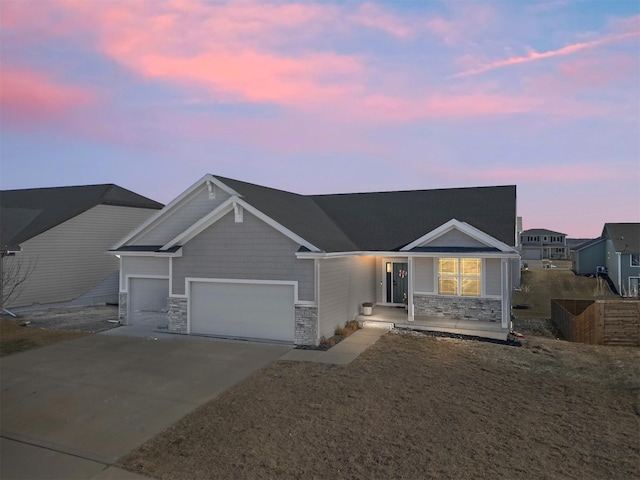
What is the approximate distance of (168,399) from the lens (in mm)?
8391

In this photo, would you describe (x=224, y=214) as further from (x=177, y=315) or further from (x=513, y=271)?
(x=513, y=271)

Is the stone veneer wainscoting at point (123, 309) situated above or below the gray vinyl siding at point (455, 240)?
below

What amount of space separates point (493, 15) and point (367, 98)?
25.6 feet

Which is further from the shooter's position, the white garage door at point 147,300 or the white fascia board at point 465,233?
the white garage door at point 147,300

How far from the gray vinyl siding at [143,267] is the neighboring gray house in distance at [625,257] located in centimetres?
3511

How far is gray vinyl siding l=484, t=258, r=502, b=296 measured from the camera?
14.9 metres

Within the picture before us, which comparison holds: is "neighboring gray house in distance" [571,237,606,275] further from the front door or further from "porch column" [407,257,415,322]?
"porch column" [407,257,415,322]

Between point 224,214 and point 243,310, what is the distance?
11.0 feet

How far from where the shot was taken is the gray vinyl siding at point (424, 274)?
15.9m

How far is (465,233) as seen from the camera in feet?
48.7

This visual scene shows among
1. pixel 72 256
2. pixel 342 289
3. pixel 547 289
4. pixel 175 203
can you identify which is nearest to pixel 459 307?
pixel 342 289

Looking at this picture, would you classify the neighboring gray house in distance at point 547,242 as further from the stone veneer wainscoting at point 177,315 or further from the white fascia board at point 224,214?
the stone veneer wainscoting at point 177,315

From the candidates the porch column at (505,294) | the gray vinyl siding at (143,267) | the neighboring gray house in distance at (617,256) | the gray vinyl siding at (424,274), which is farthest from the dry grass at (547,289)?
the gray vinyl siding at (143,267)

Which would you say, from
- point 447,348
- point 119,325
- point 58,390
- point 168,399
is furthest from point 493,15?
point 119,325
